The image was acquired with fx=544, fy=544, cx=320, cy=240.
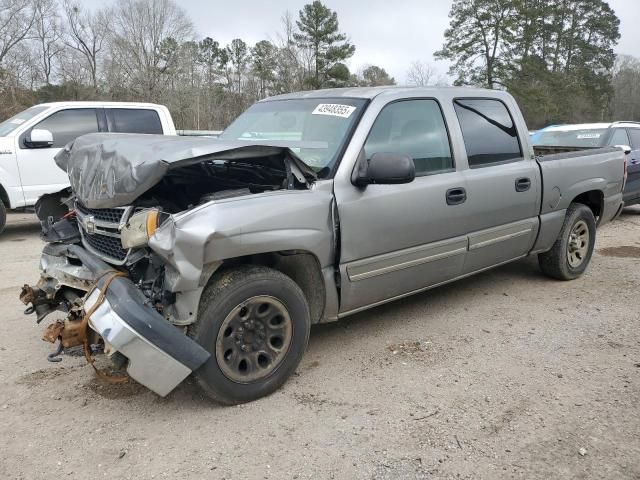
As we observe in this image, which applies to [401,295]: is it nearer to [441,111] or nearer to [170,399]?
[441,111]

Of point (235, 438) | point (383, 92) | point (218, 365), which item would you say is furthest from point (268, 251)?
point (383, 92)

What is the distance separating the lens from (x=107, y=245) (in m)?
3.30

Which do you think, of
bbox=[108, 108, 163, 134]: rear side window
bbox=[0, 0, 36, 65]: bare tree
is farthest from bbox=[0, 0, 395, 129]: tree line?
bbox=[108, 108, 163, 134]: rear side window

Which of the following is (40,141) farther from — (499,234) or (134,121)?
(499,234)

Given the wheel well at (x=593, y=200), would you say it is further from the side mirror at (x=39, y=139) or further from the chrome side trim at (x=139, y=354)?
the side mirror at (x=39, y=139)

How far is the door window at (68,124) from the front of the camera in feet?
26.7

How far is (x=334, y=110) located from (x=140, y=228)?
1.71 meters

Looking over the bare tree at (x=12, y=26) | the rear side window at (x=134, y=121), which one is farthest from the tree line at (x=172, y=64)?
the rear side window at (x=134, y=121)

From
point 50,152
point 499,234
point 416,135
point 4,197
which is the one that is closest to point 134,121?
point 50,152

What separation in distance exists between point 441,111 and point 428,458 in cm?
263

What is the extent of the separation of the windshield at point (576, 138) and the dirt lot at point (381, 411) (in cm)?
556

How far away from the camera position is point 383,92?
3.93m

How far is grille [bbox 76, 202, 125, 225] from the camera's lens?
3203mm

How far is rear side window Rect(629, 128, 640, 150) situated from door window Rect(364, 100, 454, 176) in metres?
6.93
